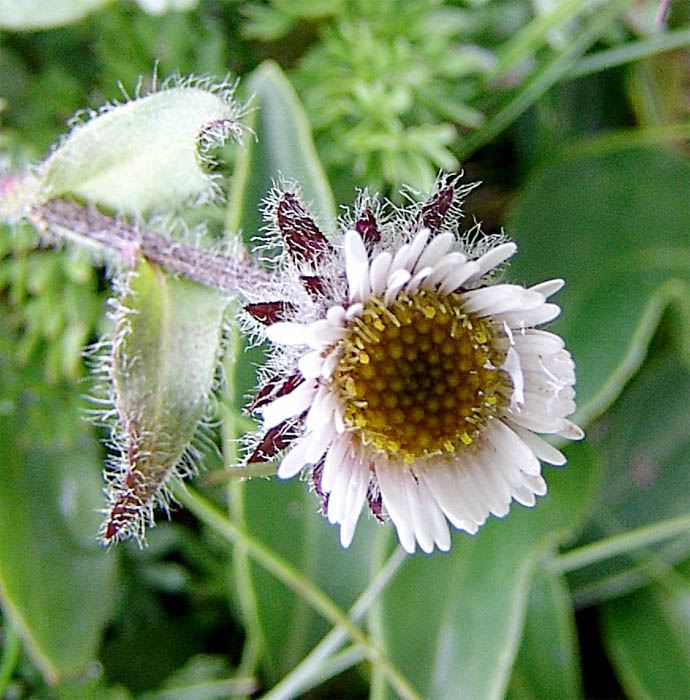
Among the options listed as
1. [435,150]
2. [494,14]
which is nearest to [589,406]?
[435,150]

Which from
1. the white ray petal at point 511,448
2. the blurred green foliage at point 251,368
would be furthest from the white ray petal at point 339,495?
the blurred green foliage at point 251,368

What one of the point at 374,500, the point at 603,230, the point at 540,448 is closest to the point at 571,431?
the point at 540,448

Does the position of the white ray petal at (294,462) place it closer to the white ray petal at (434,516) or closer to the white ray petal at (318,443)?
the white ray petal at (318,443)

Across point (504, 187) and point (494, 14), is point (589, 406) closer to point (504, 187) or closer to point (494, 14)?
point (504, 187)

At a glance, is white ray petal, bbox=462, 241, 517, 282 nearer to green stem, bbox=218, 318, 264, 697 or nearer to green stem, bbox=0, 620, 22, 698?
green stem, bbox=218, 318, 264, 697

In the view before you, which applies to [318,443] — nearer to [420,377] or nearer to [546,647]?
[420,377]

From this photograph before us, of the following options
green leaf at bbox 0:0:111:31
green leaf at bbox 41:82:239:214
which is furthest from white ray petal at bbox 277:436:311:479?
green leaf at bbox 0:0:111:31

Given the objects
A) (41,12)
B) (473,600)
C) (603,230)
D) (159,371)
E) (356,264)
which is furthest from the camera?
(603,230)
